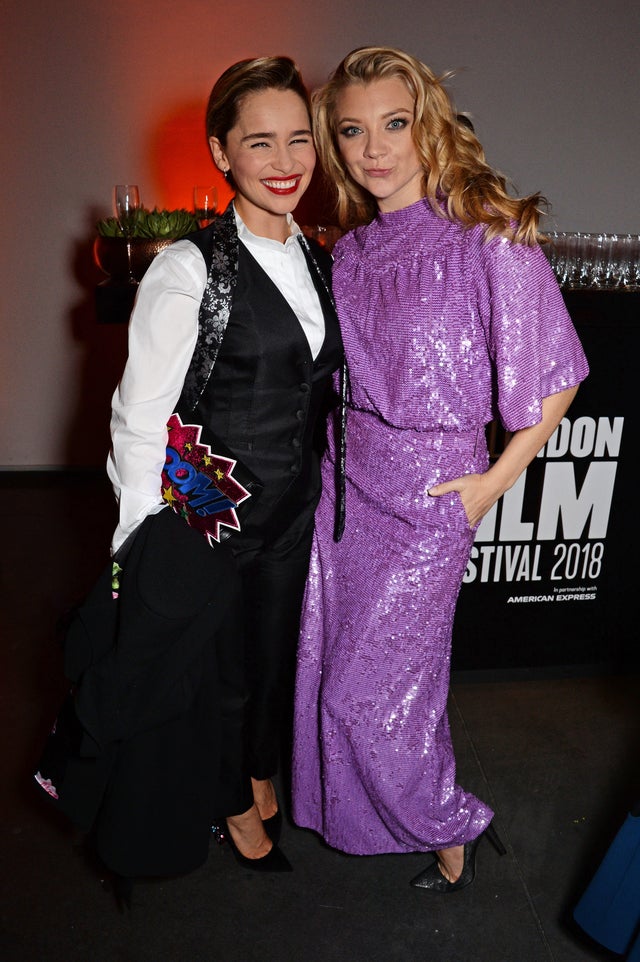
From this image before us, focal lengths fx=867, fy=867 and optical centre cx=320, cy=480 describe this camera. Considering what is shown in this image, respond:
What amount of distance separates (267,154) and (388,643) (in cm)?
94

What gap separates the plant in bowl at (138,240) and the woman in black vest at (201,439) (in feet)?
2.92

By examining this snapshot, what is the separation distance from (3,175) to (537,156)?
95.9 inches

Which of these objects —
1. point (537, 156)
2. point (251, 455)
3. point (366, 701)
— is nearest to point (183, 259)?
point (251, 455)

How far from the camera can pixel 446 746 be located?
183cm

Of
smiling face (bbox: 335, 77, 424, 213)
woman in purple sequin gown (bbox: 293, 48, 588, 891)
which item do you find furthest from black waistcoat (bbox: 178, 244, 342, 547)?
smiling face (bbox: 335, 77, 424, 213)

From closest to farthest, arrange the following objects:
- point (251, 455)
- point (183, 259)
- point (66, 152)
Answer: point (183, 259), point (251, 455), point (66, 152)

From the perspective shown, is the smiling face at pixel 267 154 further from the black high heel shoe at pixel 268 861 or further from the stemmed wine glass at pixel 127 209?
the black high heel shoe at pixel 268 861

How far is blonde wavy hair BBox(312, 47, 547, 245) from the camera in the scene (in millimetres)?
1524

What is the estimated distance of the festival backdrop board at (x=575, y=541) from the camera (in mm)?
2299

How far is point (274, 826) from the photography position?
2.05 m

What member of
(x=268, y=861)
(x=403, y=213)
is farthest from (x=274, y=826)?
(x=403, y=213)

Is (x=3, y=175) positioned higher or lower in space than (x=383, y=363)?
higher

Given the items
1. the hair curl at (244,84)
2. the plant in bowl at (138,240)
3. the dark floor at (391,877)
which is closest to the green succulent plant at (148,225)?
the plant in bowl at (138,240)

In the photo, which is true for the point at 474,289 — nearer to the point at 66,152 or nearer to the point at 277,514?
the point at 277,514
